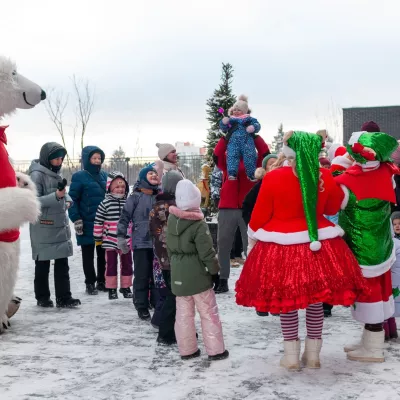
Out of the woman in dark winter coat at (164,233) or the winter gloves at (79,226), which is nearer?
the woman in dark winter coat at (164,233)

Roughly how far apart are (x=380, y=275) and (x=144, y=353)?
6.77ft

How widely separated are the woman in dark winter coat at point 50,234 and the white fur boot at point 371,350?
11.3 ft

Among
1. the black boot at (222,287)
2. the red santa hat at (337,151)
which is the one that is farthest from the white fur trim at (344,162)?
the black boot at (222,287)

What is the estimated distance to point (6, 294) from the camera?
4.79 m

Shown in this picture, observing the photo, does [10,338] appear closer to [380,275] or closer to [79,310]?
[79,310]

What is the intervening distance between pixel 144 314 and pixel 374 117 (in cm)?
2504

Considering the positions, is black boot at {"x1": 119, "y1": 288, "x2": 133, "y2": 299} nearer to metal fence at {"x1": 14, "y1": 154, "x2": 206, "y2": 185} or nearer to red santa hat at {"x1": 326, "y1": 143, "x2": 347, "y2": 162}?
red santa hat at {"x1": 326, "y1": 143, "x2": 347, "y2": 162}

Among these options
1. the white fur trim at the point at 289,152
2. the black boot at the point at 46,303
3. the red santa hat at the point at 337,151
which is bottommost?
the black boot at the point at 46,303

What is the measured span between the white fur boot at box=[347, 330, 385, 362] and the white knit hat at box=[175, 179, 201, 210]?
1732 mm

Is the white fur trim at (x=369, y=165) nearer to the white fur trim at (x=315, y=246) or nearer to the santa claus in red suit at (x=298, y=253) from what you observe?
the santa claus in red suit at (x=298, y=253)

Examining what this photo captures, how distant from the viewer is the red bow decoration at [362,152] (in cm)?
447

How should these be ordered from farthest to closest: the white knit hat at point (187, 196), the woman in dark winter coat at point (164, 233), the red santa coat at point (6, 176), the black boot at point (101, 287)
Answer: the black boot at point (101, 287), the woman in dark winter coat at point (164, 233), the white knit hat at point (187, 196), the red santa coat at point (6, 176)

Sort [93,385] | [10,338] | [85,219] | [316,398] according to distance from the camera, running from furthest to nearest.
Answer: [85,219]
[10,338]
[93,385]
[316,398]

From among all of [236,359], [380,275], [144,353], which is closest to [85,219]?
[144,353]
